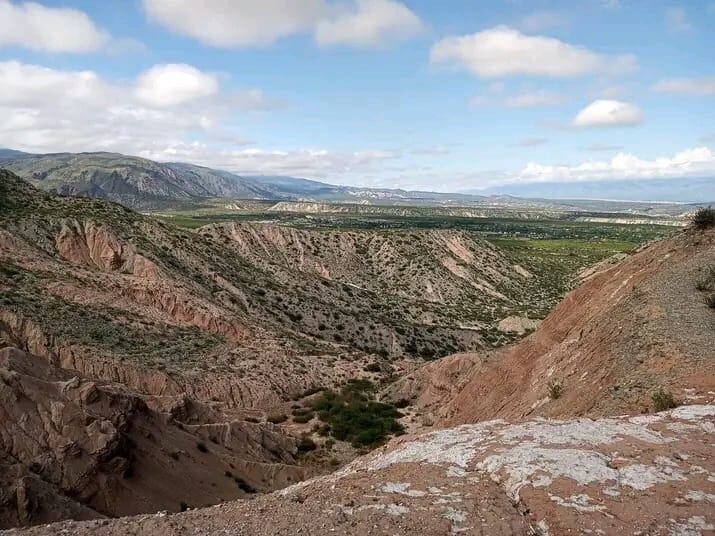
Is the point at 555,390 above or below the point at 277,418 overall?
above

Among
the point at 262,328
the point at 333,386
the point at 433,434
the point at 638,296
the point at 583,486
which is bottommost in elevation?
the point at 333,386

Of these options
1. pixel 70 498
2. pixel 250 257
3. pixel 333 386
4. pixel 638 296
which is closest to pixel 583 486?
pixel 70 498

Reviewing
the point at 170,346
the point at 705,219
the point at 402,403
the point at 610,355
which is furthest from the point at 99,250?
the point at 705,219

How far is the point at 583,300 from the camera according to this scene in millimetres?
29641

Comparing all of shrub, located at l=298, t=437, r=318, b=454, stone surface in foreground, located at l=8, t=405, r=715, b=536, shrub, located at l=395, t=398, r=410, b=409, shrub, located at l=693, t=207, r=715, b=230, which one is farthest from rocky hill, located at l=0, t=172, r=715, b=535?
shrub, located at l=693, t=207, r=715, b=230

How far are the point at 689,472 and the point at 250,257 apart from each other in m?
62.3

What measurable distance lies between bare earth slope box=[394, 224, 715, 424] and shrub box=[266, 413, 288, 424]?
7709 millimetres

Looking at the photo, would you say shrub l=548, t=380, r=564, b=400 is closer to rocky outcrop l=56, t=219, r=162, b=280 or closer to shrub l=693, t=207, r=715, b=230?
shrub l=693, t=207, r=715, b=230

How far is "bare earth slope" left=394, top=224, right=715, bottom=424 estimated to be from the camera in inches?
629

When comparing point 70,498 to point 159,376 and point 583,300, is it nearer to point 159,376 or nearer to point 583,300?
point 159,376

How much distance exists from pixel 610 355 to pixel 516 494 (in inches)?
399

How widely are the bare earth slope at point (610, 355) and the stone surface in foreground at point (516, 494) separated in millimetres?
2970

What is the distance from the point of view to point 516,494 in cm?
1045

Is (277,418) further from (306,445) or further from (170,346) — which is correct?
(170,346)
